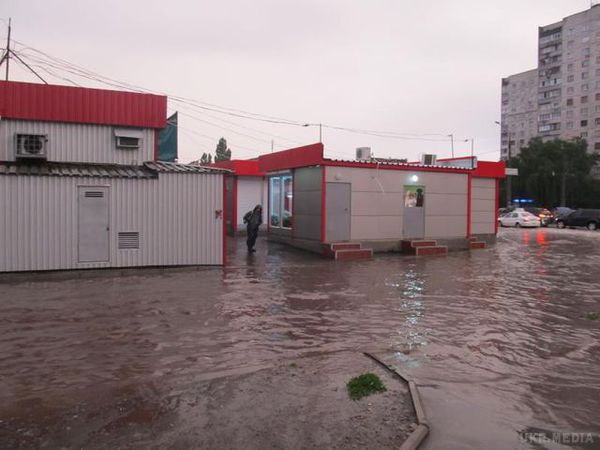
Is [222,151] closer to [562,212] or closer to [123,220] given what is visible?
[562,212]

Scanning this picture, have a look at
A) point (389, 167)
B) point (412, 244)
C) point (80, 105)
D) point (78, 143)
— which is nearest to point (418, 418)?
point (78, 143)

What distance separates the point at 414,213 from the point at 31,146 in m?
13.0

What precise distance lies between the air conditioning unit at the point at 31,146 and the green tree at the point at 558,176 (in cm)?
6895

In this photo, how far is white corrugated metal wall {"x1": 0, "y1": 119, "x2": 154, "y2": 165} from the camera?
1427 centimetres

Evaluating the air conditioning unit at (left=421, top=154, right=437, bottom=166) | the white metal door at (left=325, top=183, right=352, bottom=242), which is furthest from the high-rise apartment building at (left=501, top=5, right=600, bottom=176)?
the white metal door at (left=325, top=183, right=352, bottom=242)

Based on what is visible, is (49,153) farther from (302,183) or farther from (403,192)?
(403,192)

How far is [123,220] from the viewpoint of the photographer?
13.4 m

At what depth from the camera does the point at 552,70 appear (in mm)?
101250

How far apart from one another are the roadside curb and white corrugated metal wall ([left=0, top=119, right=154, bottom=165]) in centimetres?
1174

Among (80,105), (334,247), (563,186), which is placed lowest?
(334,247)

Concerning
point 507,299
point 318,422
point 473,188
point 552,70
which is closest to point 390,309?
point 507,299

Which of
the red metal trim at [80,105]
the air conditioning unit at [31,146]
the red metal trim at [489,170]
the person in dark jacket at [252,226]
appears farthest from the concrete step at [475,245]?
the air conditioning unit at [31,146]

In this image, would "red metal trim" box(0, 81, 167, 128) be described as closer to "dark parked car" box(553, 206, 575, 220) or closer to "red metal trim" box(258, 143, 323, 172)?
"red metal trim" box(258, 143, 323, 172)

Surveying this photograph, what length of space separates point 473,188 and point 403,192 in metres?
6.97
